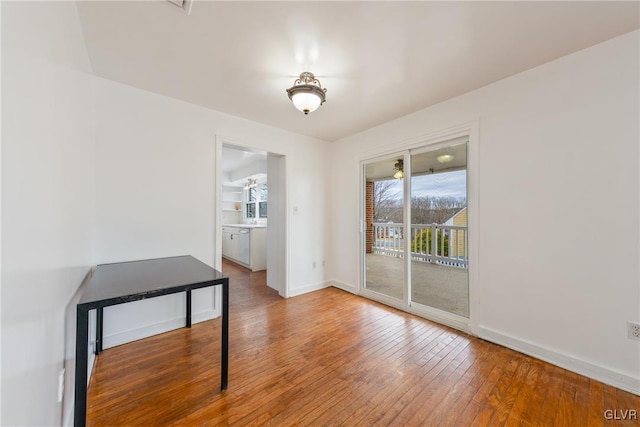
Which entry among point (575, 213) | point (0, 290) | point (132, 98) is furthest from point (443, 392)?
point (132, 98)

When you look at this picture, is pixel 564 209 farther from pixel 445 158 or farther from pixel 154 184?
pixel 154 184

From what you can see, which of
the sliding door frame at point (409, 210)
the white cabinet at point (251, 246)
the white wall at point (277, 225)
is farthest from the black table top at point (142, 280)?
the white cabinet at point (251, 246)

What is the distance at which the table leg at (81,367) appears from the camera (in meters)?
1.20

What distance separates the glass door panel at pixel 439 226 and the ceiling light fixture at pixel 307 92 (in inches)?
63.4

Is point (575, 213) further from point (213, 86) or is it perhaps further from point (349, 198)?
point (213, 86)

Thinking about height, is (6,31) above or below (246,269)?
above

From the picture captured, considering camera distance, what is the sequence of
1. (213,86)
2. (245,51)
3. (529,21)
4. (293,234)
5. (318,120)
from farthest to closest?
1. (293,234)
2. (318,120)
3. (213,86)
4. (245,51)
5. (529,21)

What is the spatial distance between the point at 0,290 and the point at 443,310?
3330mm

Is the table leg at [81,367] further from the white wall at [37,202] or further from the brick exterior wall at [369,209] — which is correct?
the brick exterior wall at [369,209]

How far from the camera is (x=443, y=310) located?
9.34ft

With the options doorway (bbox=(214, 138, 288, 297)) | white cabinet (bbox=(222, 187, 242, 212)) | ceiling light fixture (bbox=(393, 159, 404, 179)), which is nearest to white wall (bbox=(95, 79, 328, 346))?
doorway (bbox=(214, 138, 288, 297))

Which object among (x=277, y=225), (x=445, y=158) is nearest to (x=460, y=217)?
(x=445, y=158)

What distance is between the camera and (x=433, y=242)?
3.23m

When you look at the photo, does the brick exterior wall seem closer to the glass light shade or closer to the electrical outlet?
the glass light shade
